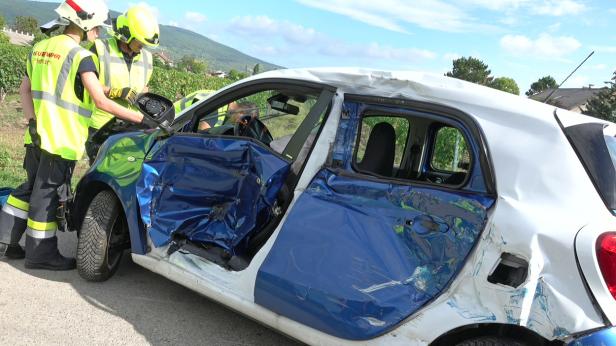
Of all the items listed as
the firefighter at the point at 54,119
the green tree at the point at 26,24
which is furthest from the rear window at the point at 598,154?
the green tree at the point at 26,24

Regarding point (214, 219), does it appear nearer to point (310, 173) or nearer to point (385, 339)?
point (310, 173)

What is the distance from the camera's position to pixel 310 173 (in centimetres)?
283

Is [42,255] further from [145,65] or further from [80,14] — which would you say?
[145,65]

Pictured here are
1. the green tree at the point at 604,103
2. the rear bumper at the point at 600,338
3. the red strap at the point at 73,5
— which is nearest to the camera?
the rear bumper at the point at 600,338

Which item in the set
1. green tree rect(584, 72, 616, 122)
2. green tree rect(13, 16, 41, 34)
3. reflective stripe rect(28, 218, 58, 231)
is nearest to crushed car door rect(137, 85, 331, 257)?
reflective stripe rect(28, 218, 58, 231)

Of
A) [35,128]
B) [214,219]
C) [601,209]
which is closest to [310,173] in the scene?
[214,219]

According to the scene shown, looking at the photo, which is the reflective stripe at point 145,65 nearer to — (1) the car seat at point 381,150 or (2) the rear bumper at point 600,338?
(1) the car seat at point 381,150

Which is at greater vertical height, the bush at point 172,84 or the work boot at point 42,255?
the work boot at point 42,255

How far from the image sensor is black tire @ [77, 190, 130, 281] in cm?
383

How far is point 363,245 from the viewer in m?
2.48

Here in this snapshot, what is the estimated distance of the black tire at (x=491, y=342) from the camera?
7.02 ft

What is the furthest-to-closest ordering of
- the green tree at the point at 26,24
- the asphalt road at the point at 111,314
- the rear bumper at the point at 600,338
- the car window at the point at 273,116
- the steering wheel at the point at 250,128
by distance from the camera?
1. the green tree at the point at 26,24
2. the steering wheel at the point at 250,128
3. the asphalt road at the point at 111,314
4. the car window at the point at 273,116
5. the rear bumper at the point at 600,338

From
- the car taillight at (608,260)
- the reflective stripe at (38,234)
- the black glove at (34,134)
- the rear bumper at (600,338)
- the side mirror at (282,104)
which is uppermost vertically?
the side mirror at (282,104)

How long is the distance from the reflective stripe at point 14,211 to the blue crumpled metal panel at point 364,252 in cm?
248
